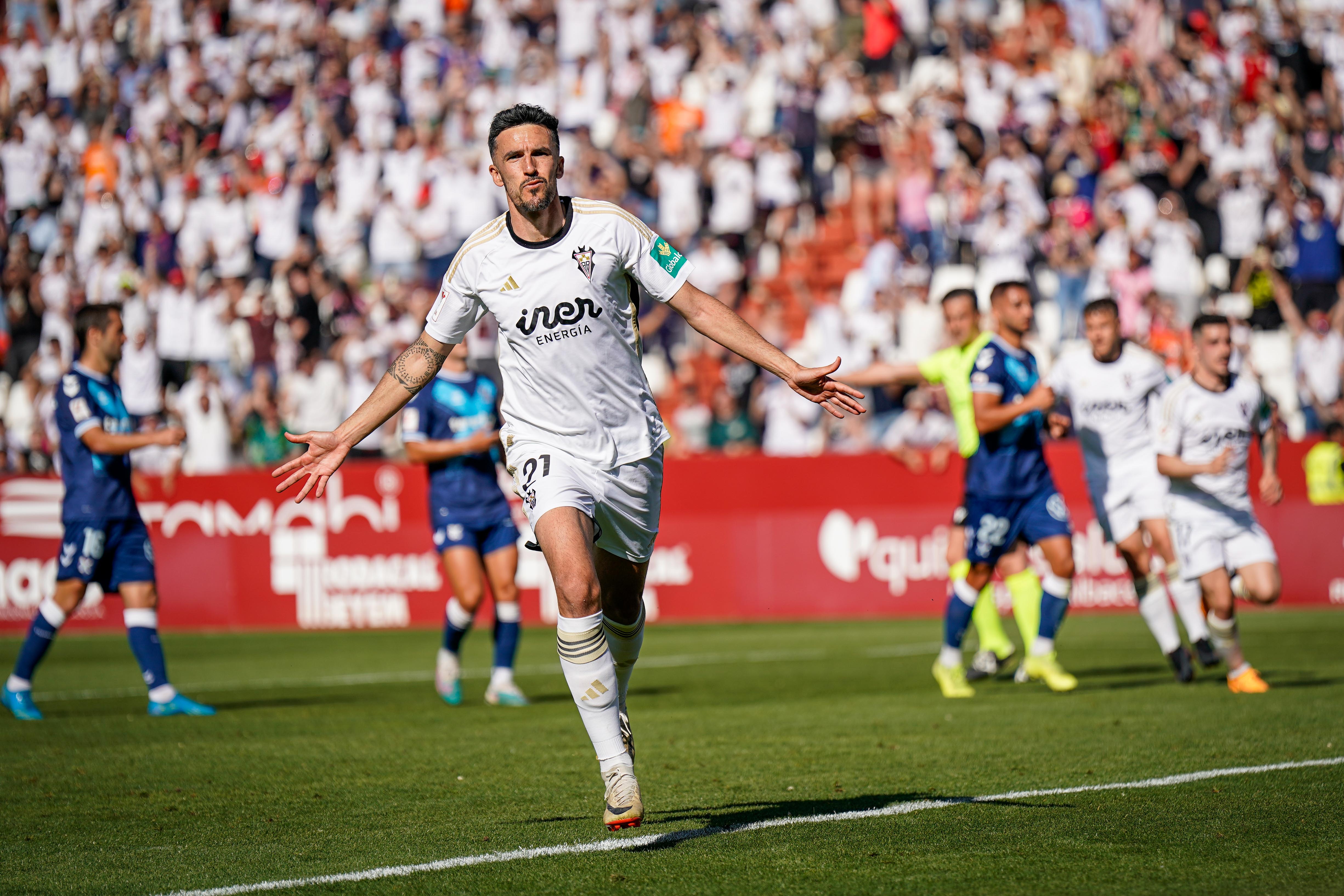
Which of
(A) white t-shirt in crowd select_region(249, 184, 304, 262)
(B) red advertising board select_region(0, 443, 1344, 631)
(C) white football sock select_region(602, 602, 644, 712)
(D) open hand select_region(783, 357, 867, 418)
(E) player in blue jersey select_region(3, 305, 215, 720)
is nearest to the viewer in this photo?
(D) open hand select_region(783, 357, 867, 418)

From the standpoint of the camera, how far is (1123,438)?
1196cm

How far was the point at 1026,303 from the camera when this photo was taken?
11062 mm

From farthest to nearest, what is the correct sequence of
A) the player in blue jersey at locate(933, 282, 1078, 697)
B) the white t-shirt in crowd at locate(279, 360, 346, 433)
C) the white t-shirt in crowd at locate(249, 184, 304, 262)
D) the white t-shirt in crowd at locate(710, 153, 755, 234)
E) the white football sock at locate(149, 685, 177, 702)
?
the white t-shirt in crowd at locate(249, 184, 304, 262)
the white t-shirt in crowd at locate(710, 153, 755, 234)
the white t-shirt in crowd at locate(279, 360, 346, 433)
the player in blue jersey at locate(933, 282, 1078, 697)
the white football sock at locate(149, 685, 177, 702)

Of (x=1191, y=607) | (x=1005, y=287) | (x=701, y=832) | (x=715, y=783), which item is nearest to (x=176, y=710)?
(x=715, y=783)

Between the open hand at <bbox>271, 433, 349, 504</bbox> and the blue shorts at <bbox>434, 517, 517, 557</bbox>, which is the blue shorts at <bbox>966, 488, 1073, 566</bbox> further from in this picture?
the open hand at <bbox>271, 433, 349, 504</bbox>

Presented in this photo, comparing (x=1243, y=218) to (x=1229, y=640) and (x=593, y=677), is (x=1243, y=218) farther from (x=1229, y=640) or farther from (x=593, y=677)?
(x=593, y=677)

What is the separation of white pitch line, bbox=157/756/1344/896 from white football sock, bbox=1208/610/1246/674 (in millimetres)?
3230

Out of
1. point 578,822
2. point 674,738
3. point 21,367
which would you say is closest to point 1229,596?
point 674,738

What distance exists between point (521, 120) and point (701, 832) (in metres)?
2.79

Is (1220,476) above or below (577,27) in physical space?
below

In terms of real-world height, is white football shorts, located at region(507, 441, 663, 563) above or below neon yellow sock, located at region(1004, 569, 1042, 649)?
above

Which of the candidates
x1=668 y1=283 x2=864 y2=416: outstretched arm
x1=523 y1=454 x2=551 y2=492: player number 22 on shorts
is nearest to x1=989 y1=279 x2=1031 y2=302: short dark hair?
x1=668 y1=283 x2=864 y2=416: outstretched arm

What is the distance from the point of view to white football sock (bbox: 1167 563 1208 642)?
463 inches

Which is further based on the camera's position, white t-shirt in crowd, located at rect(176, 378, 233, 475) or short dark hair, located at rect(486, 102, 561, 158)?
white t-shirt in crowd, located at rect(176, 378, 233, 475)
